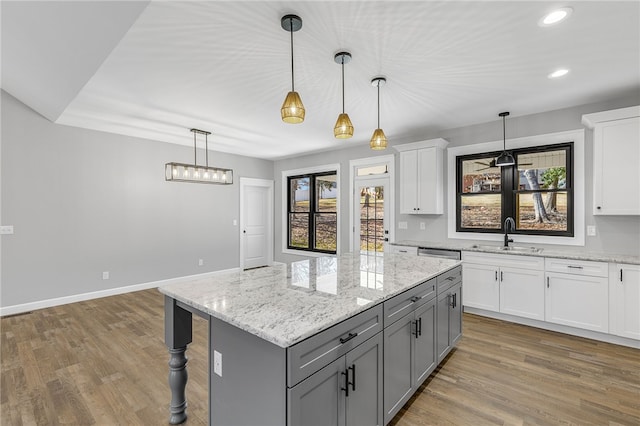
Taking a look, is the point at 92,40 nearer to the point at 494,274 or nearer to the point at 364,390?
the point at 364,390

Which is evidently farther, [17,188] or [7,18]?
[17,188]

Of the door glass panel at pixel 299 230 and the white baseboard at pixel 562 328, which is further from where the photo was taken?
the door glass panel at pixel 299 230

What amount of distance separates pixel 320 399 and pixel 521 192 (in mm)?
3988

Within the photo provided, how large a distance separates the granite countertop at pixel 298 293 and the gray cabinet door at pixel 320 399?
0.22 m

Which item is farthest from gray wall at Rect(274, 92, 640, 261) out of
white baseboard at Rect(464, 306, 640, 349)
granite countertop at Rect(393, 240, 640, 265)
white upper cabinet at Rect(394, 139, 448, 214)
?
white baseboard at Rect(464, 306, 640, 349)

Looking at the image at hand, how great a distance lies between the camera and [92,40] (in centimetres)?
229

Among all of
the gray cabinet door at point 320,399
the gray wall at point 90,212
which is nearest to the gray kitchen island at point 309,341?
the gray cabinet door at point 320,399

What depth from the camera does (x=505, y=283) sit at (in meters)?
3.65

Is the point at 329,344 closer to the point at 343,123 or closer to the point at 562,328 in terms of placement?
the point at 343,123

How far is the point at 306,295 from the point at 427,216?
3572mm

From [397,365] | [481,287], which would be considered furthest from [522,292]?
[397,365]

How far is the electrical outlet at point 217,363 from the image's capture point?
5.13 ft

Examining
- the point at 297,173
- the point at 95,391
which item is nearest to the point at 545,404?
the point at 95,391

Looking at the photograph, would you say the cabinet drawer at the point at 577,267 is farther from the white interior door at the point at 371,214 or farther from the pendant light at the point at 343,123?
the pendant light at the point at 343,123
